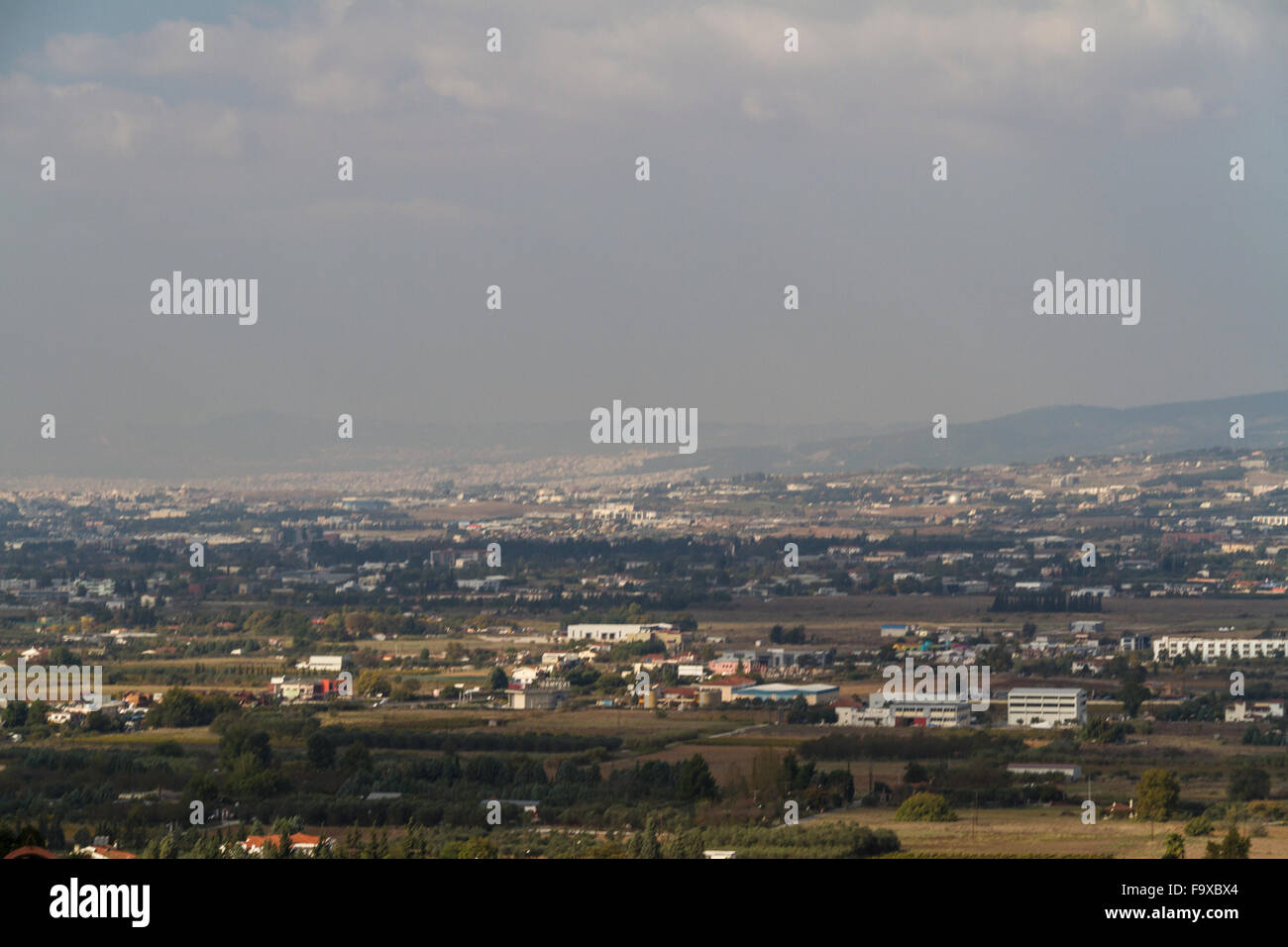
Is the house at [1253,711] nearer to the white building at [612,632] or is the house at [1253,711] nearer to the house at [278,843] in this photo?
the white building at [612,632]

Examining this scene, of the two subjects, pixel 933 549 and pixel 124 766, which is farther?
pixel 933 549

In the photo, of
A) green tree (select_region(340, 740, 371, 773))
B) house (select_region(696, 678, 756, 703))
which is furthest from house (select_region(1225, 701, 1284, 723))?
green tree (select_region(340, 740, 371, 773))

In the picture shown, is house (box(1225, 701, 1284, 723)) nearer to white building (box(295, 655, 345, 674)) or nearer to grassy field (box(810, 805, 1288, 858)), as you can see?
grassy field (box(810, 805, 1288, 858))

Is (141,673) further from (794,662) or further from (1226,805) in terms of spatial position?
(1226,805)

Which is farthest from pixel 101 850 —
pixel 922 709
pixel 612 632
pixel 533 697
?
pixel 612 632

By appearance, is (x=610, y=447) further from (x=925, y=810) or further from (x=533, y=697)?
(x=925, y=810)
